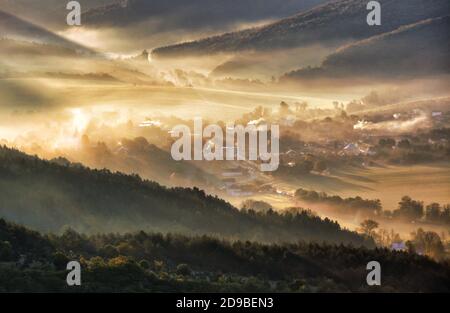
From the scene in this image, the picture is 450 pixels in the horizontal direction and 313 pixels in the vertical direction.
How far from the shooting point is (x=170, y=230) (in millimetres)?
39844

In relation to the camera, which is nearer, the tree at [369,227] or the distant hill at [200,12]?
the tree at [369,227]

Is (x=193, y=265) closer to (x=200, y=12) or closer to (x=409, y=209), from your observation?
(x=409, y=209)

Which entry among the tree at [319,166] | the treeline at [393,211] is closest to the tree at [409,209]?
the treeline at [393,211]

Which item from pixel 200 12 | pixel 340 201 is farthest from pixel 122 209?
pixel 200 12

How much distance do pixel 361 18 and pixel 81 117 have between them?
14.7 metres

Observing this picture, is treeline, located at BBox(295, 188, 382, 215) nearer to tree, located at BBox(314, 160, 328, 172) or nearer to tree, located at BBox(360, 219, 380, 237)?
tree, located at BBox(360, 219, 380, 237)

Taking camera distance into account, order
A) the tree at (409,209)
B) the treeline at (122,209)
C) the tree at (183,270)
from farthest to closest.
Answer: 1. the tree at (409,209)
2. the treeline at (122,209)
3. the tree at (183,270)

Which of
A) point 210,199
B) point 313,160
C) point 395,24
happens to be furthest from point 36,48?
point 395,24

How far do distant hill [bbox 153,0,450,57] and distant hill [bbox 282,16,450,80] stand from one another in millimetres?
464

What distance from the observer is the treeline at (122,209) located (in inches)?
1577

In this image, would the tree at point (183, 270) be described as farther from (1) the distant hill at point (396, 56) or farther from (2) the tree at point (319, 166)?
(1) the distant hill at point (396, 56)

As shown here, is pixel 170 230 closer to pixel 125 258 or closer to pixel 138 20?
pixel 125 258

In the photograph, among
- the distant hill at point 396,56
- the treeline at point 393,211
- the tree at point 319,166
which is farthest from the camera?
the distant hill at point 396,56

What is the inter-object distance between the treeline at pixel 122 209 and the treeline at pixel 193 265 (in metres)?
3.08
